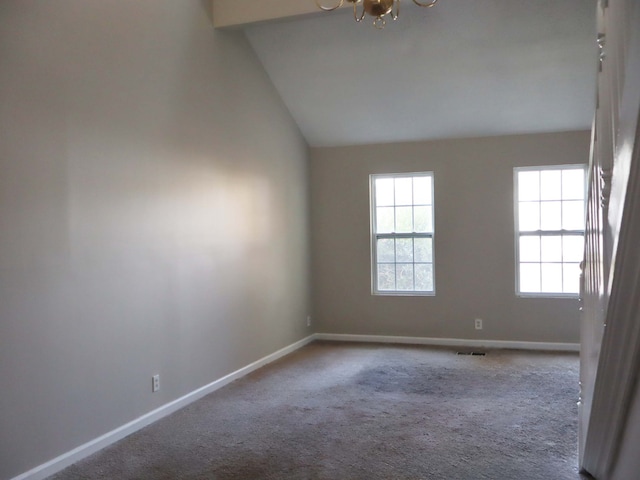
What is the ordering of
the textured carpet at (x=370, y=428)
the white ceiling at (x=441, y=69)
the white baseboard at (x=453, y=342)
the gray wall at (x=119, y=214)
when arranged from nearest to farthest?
the gray wall at (x=119, y=214)
the textured carpet at (x=370, y=428)
the white ceiling at (x=441, y=69)
the white baseboard at (x=453, y=342)

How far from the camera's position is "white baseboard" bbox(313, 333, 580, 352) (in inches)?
242

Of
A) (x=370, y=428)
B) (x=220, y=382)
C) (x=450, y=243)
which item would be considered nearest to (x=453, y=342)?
(x=450, y=243)

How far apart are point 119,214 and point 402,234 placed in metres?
3.75

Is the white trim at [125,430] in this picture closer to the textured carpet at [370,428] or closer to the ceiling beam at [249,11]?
the textured carpet at [370,428]

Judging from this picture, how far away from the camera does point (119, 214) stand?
3.73 meters

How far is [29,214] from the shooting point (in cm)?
306

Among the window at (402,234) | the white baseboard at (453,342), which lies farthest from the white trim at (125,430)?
the window at (402,234)

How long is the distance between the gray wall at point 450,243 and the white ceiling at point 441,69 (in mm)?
240

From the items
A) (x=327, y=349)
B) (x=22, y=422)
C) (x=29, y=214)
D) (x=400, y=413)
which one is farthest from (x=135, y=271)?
(x=327, y=349)

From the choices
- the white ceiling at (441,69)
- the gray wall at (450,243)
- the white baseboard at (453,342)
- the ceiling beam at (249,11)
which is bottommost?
the white baseboard at (453,342)

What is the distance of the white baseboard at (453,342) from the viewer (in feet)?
20.1

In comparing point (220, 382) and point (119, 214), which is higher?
point (119, 214)

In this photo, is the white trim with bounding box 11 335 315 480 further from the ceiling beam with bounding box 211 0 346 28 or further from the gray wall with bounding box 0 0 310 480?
the ceiling beam with bounding box 211 0 346 28

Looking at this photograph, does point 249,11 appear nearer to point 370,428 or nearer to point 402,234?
point 402,234
